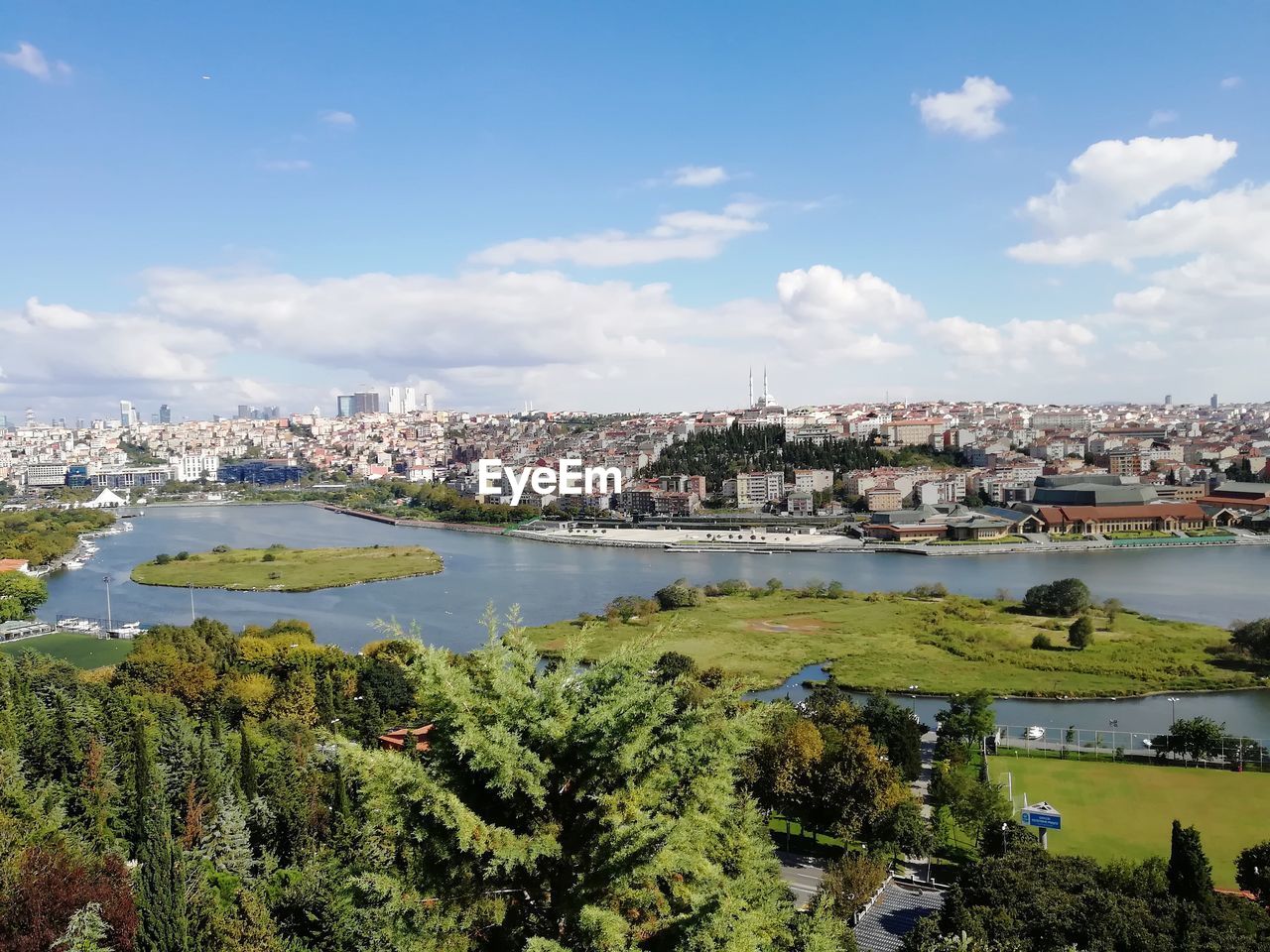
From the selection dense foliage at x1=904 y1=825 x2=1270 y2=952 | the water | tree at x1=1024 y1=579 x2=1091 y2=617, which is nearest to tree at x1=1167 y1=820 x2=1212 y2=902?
dense foliage at x1=904 y1=825 x2=1270 y2=952

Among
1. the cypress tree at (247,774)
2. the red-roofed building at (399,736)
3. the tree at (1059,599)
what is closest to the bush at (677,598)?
the tree at (1059,599)

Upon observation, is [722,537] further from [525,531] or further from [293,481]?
[293,481]

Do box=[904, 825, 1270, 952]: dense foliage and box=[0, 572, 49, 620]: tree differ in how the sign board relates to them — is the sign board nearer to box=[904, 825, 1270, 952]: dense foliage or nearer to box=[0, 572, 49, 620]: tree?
box=[904, 825, 1270, 952]: dense foliage

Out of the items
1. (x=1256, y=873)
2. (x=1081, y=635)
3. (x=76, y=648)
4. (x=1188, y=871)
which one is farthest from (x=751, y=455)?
(x=1188, y=871)

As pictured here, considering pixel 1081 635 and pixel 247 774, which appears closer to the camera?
pixel 247 774

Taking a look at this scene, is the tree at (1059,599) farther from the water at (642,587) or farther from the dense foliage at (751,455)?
the dense foliage at (751,455)

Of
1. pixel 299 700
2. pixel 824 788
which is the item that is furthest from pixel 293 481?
pixel 824 788

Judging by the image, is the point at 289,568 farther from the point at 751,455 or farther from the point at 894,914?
the point at 751,455
